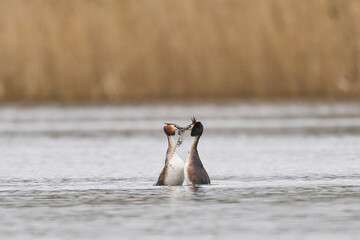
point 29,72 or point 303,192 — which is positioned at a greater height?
point 29,72

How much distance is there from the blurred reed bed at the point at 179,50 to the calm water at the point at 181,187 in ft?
1.76

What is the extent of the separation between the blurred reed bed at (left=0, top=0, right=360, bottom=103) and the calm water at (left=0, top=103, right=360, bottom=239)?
1.76 ft

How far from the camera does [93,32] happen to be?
2092 cm

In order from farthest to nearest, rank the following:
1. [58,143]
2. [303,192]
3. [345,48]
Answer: [345,48] < [58,143] < [303,192]

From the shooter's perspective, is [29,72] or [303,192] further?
[29,72]

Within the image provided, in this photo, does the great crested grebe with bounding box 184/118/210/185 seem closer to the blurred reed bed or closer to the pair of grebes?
the pair of grebes

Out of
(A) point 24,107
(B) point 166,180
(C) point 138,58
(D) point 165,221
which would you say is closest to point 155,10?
(C) point 138,58

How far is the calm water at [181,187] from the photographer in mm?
7664

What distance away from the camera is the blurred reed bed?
20.3 m

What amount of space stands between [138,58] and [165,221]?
1270 centimetres

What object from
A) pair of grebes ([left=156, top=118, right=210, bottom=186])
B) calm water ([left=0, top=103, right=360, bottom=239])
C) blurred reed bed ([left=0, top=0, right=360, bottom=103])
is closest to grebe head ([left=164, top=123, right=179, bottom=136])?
pair of grebes ([left=156, top=118, right=210, bottom=186])

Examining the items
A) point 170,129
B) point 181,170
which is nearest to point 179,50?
point 170,129

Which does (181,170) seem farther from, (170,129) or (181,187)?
(170,129)

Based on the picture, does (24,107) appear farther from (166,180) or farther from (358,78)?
(166,180)
